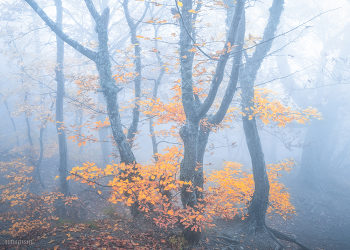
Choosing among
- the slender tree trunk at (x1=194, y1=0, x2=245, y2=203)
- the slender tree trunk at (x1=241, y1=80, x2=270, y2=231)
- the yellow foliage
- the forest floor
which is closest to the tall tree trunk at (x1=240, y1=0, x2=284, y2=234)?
the slender tree trunk at (x1=241, y1=80, x2=270, y2=231)

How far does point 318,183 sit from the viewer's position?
1522 cm

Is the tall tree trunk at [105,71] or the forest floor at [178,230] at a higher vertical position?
the tall tree trunk at [105,71]

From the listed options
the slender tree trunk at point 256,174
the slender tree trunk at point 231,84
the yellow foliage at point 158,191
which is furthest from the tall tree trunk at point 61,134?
the slender tree trunk at point 256,174

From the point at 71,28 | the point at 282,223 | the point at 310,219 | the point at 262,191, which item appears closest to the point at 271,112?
A: the point at 262,191

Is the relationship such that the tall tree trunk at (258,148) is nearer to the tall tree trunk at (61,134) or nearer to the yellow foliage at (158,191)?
the yellow foliage at (158,191)

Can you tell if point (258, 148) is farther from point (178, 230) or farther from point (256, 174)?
point (178, 230)

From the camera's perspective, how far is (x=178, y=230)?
5.19 metres

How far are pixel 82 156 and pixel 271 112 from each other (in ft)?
56.0

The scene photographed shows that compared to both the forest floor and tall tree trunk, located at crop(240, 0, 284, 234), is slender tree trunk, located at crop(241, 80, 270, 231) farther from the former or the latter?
the forest floor

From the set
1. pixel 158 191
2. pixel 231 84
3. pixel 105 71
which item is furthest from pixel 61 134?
pixel 231 84

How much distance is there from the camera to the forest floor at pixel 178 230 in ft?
12.1

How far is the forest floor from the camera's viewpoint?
3.69m

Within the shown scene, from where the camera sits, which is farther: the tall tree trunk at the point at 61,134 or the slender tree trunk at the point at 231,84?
the tall tree trunk at the point at 61,134

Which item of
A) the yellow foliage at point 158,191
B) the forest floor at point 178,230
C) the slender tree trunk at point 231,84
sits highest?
the slender tree trunk at point 231,84
